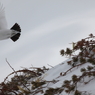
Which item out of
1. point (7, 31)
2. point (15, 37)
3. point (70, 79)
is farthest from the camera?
point (15, 37)

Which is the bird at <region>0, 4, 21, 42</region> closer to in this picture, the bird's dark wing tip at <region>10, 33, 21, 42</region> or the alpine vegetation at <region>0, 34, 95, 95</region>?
the bird's dark wing tip at <region>10, 33, 21, 42</region>

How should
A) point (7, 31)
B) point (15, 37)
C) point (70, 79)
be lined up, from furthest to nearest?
point (15, 37) → point (7, 31) → point (70, 79)

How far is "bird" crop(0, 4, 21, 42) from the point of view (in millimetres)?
4934

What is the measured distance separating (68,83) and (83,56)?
0.52m

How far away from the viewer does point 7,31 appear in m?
5.00

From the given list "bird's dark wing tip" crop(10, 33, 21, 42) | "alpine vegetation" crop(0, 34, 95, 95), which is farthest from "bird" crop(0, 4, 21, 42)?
"alpine vegetation" crop(0, 34, 95, 95)

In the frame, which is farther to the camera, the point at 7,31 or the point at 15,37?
the point at 15,37

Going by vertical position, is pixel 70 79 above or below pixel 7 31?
below

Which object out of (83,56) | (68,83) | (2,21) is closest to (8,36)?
(2,21)

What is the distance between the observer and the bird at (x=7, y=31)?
493 cm

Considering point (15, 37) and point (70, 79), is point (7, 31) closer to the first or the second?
point (15, 37)

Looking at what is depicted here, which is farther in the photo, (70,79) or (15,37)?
(15,37)

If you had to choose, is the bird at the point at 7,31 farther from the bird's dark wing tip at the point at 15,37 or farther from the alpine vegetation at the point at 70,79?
the alpine vegetation at the point at 70,79

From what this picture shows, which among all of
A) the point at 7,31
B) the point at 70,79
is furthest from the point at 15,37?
the point at 70,79
